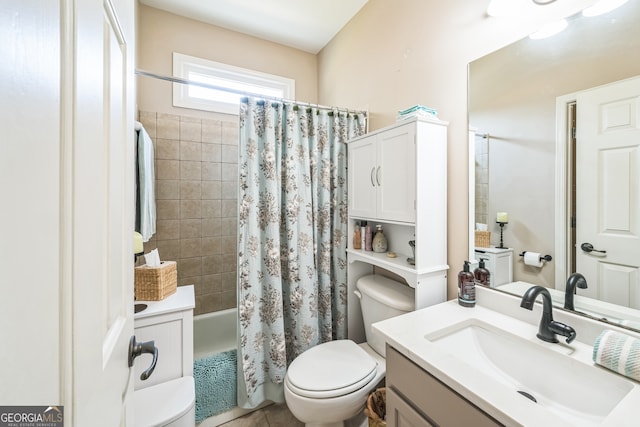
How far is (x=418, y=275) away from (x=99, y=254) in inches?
49.1

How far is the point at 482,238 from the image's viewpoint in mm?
1271

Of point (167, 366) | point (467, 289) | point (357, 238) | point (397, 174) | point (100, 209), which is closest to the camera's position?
point (100, 209)

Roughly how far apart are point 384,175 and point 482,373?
1.03m

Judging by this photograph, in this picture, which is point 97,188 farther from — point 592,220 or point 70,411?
point 592,220

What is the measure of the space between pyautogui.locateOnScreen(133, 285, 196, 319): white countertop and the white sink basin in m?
1.18

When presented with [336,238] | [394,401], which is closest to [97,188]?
[394,401]

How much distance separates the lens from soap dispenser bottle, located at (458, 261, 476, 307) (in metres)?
1.21

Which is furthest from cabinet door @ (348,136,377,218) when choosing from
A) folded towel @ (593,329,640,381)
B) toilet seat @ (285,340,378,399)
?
folded towel @ (593,329,640,381)

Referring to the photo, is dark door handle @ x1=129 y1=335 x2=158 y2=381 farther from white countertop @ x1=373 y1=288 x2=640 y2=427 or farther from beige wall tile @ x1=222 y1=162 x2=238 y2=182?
beige wall tile @ x1=222 y1=162 x2=238 y2=182

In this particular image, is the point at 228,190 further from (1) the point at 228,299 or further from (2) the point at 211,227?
(1) the point at 228,299

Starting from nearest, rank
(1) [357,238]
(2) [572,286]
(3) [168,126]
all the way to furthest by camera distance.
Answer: (2) [572,286]
(1) [357,238]
(3) [168,126]

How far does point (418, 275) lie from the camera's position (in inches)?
51.7

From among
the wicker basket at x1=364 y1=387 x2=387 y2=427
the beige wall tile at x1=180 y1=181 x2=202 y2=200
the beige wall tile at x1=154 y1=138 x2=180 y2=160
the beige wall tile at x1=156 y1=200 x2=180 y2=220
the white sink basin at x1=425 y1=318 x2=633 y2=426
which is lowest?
the wicker basket at x1=364 y1=387 x2=387 y2=427

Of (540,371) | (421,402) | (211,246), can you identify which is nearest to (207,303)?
(211,246)
